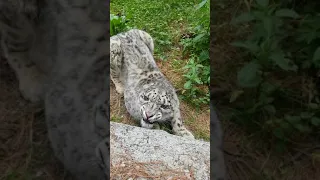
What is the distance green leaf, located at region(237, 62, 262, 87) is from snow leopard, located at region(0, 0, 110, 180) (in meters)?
0.70

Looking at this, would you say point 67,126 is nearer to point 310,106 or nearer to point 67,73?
point 67,73

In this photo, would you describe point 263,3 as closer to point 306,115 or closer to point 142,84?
point 306,115

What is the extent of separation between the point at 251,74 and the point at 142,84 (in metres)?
2.70

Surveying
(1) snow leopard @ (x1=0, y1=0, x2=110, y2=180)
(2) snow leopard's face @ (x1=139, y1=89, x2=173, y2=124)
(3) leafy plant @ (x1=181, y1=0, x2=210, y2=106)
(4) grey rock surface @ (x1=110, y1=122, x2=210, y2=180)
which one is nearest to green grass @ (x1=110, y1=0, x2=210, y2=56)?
(3) leafy plant @ (x1=181, y1=0, x2=210, y2=106)

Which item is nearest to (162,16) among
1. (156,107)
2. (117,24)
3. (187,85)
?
(117,24)

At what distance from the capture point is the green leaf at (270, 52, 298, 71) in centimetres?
230

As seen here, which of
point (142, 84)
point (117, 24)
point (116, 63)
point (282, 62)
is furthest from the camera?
point (117, 24)

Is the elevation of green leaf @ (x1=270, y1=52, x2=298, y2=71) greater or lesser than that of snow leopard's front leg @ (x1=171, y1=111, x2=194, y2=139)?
greater

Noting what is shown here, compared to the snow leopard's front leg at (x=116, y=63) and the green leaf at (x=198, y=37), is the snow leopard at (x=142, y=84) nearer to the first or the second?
the snow leopard's front leg at (x=116, y=63)

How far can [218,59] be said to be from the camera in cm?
284

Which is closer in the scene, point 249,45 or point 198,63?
point 249,45

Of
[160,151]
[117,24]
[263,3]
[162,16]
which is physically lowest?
[160,151]

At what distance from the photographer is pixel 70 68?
2.17m

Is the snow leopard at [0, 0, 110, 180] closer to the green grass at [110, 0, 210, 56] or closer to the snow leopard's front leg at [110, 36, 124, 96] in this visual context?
the snow leopard's front leg at [110, 36, 124, 96]
